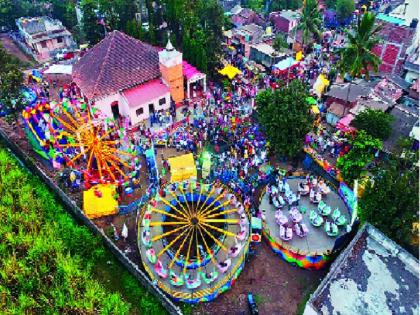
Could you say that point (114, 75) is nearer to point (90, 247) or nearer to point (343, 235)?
point (90, 247)

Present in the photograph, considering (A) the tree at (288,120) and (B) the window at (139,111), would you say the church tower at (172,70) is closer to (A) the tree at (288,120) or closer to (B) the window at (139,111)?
(B) the window at (139,111)

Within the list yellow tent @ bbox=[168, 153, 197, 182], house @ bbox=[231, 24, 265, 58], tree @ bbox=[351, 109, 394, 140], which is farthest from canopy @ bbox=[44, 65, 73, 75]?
tree @ bbox=[351, 109, 394, 140]

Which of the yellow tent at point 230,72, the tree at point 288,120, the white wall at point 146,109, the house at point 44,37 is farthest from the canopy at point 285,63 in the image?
the house at point 44,37

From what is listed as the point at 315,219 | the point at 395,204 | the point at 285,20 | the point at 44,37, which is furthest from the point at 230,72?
the point at 395,204

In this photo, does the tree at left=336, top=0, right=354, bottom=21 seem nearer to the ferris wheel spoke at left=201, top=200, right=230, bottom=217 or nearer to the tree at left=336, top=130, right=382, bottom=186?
the tree at left=336, top=130, right=382, bottom=186

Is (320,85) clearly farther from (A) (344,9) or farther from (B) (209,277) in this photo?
(B) (209,277)

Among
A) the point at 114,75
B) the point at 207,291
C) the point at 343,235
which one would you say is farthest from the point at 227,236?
the point at 114,75
